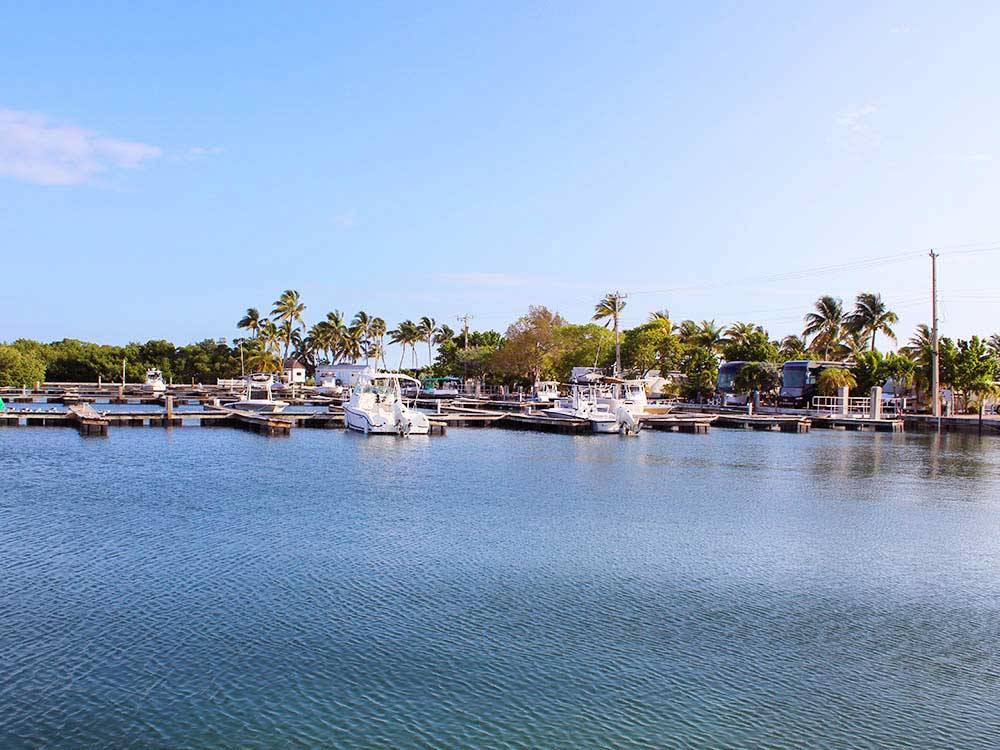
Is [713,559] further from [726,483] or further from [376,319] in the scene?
[376,319]

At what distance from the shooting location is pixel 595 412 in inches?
2330

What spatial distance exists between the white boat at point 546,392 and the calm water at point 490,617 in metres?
50.7

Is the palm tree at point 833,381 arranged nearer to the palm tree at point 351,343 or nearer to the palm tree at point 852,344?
the palm tree at point 852,344

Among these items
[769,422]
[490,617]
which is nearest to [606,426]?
[769,422]

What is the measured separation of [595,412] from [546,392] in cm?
2424

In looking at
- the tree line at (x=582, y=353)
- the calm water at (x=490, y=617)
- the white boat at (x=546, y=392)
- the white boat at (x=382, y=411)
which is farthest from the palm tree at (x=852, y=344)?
the calm water at (x=490, y=617)

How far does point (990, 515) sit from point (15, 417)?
57124mm

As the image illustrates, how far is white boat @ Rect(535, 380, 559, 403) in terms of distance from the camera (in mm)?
81562

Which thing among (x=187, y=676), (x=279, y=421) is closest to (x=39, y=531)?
(x=187, y=676)

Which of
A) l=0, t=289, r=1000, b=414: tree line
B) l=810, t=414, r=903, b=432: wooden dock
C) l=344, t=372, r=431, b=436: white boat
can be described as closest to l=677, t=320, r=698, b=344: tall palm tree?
l=0, t=289, r=1000, b=414: tree line

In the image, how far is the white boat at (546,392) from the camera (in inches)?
3211

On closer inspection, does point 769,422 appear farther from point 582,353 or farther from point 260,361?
point 260,361

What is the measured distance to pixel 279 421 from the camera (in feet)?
185

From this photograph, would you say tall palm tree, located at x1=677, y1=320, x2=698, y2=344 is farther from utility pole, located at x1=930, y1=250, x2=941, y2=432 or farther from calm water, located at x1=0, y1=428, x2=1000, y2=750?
calm water, located at x1=0, y1=428, x2=1000, y2=750
